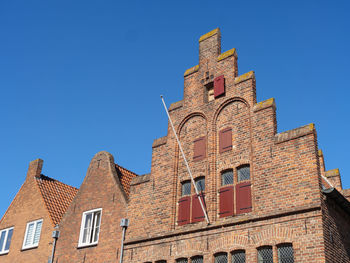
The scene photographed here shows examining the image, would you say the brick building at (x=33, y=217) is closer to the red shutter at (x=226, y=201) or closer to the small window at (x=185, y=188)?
the small window at (x=185, y=188)

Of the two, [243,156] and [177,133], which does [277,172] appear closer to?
[243,156]

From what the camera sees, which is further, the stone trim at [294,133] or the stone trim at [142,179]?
the stone trim at [142,179]

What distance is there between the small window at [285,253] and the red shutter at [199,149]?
4.87 metres

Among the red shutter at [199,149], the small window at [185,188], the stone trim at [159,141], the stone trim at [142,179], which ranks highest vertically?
the stone trim at [159,141]

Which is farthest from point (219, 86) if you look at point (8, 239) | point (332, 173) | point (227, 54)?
point (8, 239)

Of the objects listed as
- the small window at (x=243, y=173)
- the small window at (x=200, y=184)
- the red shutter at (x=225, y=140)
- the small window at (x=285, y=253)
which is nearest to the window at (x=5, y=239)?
the small window at (x=200, y=184)

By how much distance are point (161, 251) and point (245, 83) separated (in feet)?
23.1

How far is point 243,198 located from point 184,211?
8.59 ft

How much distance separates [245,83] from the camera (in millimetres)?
16953

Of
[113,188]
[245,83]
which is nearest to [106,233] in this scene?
[113,188]

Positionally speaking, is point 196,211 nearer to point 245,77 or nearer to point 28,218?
point 245,77

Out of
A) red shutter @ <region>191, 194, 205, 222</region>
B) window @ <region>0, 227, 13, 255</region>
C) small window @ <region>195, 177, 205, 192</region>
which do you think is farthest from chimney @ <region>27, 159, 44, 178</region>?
red shutter @ <region>191, 194, 205, 222</region>

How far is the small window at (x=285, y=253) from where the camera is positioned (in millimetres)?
13280

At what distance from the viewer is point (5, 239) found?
24.4 metres
